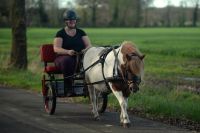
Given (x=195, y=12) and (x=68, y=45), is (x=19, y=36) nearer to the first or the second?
(x=68, y=45)

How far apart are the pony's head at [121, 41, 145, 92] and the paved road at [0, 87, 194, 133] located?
0.89 meters

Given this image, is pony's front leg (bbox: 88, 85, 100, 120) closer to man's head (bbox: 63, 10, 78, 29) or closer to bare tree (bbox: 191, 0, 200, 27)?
man's head (bbox: 63, 10, 78, 29)

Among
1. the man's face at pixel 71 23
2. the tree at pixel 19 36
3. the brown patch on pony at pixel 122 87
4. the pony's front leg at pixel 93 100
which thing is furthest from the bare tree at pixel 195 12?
the brown patch on pony at pixel 122 87

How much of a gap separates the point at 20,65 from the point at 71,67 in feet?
35.0

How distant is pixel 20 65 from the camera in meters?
22.1

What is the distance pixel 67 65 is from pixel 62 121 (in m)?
1.36

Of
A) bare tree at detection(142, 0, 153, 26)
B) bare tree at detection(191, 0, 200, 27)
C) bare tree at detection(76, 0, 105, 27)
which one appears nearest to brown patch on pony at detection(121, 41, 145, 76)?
bare tree at detection(76, 0, 105, 27)

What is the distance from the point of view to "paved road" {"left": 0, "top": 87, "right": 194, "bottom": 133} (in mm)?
9945

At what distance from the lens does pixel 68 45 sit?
39.4 feet

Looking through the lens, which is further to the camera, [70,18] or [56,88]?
[56,88]

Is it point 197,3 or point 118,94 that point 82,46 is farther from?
point 197,3

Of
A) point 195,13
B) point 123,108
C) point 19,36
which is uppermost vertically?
point 19,36

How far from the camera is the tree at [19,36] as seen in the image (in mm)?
22000

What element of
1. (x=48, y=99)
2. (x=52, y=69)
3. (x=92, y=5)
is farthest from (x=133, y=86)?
(x=92, y=5)
